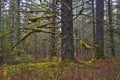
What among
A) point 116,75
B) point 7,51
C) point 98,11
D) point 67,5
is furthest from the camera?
point 7,51

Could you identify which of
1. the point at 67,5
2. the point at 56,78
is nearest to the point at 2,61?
the point at 67,5

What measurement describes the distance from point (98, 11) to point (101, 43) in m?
1.86

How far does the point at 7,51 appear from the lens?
15289 millimetres

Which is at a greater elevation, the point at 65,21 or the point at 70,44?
the point at 65,21

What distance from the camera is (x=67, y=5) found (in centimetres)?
942

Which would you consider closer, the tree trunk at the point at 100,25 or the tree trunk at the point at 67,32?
the tree trunk at the point at 67,32

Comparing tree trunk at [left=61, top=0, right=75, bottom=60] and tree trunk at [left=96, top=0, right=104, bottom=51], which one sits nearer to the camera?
tree trunk at [left=61, top=0, right=75, bottom=60]

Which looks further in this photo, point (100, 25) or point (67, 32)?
point (100, 25)

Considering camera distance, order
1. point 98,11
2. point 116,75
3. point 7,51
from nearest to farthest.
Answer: point 116,75 → point 98,11 → point 7,51

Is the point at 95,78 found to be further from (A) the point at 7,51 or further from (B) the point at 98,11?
(A) the point at 7,51

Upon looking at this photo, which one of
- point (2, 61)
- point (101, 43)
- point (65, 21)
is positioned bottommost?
point (2, 61)

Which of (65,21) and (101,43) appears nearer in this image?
(65,21)

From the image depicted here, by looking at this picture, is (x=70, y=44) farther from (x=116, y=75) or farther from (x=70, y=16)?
(x=116, y=75)

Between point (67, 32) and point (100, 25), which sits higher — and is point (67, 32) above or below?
below
